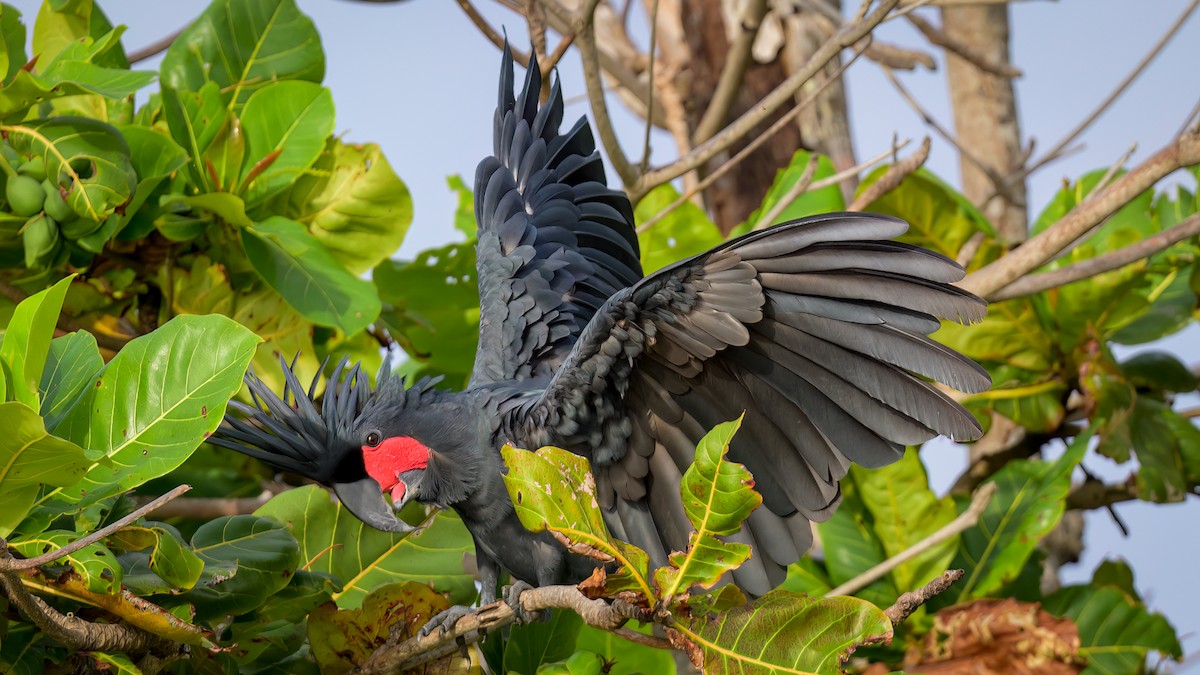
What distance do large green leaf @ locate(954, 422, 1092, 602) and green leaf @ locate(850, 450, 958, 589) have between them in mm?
80

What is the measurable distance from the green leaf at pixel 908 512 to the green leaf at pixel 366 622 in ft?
3.54

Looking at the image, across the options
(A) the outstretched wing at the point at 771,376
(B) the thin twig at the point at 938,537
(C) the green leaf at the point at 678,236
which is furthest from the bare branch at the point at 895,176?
(A) the outstretched wing at the point at 771,376

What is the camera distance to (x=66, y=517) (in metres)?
1.46

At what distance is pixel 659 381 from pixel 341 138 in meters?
0.89

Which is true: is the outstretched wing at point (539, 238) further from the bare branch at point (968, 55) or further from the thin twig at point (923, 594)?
the bare branch at point (968, 55)

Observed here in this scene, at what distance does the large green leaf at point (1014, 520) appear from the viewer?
7.95 feet

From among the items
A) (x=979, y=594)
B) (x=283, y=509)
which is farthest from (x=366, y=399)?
(x=979, y=594)

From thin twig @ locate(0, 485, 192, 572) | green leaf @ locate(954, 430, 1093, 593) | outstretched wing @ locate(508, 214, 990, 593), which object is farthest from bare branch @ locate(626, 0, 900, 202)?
thin twig @ locate(0, 485, 192, 572)

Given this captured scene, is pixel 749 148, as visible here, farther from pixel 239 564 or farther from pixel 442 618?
pixel 239 564

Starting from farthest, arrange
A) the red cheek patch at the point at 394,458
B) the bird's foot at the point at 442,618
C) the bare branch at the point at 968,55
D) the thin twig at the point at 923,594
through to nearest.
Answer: the bare branch at the point at 968,55, the red cheek patch at the point at 394,458, the bird's foot at the point at 442,618, the thin twig at the point at 923,594

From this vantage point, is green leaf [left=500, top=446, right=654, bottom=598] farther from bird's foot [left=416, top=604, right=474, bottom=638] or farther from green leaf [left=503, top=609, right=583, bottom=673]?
green leaf [left=503, top=609, right=583, bottom=673]

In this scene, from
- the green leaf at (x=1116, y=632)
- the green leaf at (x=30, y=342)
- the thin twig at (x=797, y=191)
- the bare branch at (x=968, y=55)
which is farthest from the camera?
the bare branch at (x=968, y=55)

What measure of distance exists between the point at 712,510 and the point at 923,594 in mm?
213

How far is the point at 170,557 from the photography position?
139 cm
